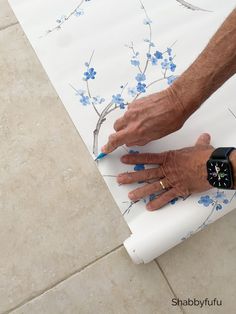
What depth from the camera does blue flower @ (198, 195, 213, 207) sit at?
0.93 metres

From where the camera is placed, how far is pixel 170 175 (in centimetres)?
91

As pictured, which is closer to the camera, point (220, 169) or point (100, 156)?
point (220, 169)

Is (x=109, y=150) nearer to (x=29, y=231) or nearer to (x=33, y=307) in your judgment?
(x=29, y=231)

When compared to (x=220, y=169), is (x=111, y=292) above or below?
below

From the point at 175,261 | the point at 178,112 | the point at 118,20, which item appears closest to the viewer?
the point at 178,112

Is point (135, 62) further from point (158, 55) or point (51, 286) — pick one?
point (51, 286)

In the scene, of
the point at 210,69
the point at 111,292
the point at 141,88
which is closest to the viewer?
the point at 210,69

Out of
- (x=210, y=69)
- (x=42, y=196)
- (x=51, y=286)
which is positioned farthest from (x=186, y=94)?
(x=51, y=286)

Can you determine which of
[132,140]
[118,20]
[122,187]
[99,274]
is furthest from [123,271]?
[118,20]

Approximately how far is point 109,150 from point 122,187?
3.6 inches

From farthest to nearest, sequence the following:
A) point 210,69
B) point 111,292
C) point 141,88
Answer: point 141,88
point 111,292
point 210,69

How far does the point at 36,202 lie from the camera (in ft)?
3.04

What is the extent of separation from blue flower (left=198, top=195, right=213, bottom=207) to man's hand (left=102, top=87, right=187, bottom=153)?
18 cm

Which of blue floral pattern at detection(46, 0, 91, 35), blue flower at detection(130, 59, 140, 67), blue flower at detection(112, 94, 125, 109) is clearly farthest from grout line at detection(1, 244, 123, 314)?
blue floral pattern at detection(46, 0, 91, 35)
